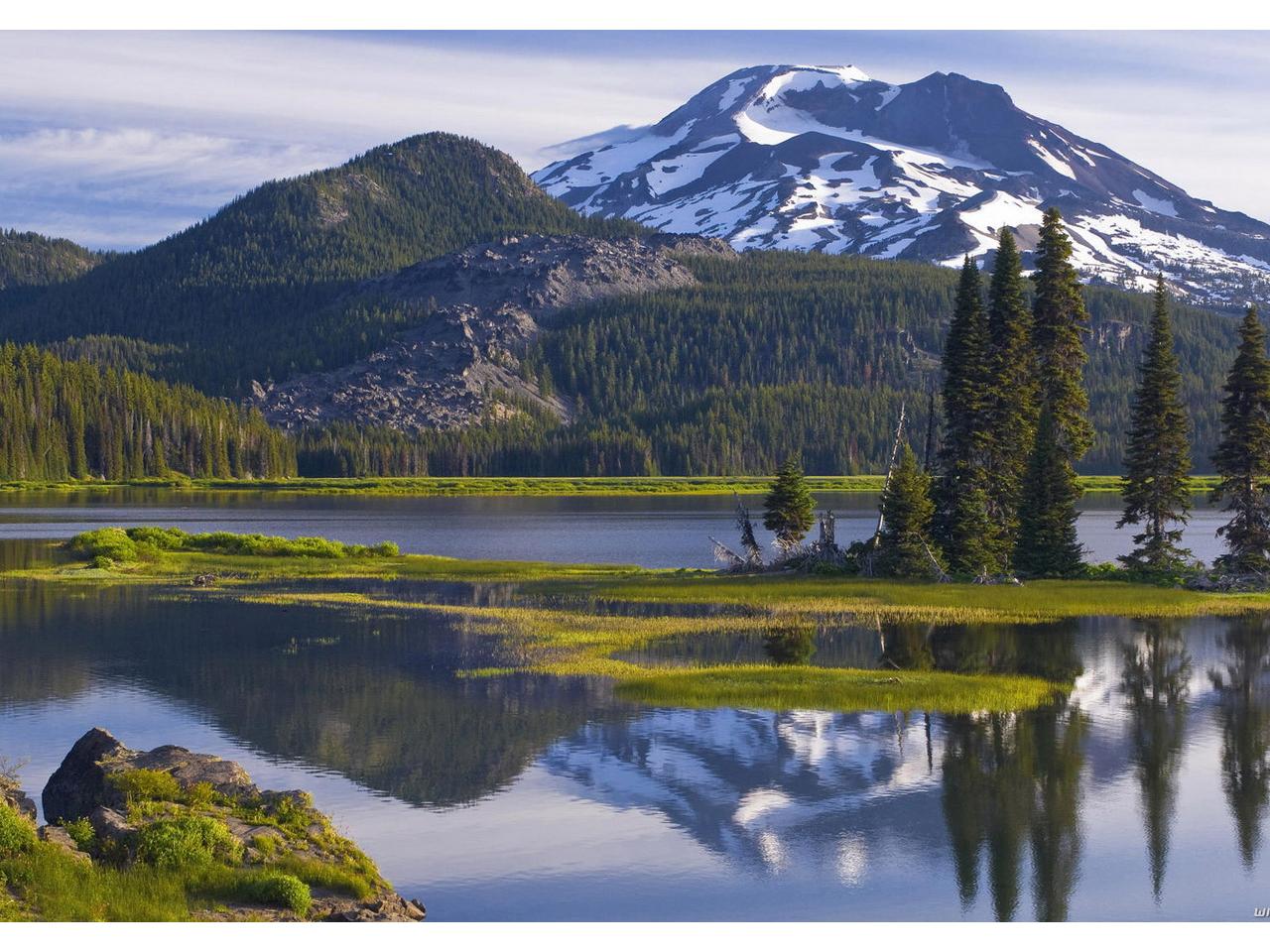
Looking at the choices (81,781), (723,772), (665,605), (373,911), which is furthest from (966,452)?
(373,911)

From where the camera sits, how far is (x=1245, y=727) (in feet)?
142

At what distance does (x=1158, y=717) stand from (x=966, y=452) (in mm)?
40080

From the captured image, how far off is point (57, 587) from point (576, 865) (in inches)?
2116

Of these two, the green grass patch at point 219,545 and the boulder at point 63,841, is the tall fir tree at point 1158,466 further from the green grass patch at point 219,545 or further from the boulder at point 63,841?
the boulder at point 63,841

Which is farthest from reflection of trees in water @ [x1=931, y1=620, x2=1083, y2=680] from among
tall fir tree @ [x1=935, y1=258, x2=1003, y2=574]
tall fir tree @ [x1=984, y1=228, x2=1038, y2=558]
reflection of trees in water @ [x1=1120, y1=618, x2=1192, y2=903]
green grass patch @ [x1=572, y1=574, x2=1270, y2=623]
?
tall fir tree @ [x1=984, y1=228, x2=1038, y2=558]

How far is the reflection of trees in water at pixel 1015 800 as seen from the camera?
2914 cm

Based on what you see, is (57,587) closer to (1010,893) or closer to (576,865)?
(576,865)

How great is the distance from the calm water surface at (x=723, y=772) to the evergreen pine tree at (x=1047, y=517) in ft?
75.2

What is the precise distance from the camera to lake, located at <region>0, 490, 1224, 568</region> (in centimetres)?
11169

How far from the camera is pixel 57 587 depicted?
76.1 metres

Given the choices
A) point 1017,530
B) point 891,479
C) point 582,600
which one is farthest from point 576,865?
point 1017,530

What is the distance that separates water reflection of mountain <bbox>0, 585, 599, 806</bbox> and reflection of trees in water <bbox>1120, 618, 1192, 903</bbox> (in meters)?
14.9

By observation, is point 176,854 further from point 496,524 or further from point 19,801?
point 496,524

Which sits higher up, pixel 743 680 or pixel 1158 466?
pixel 1158 466
